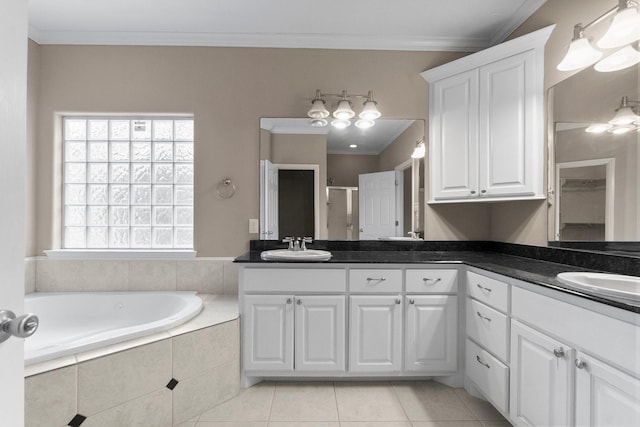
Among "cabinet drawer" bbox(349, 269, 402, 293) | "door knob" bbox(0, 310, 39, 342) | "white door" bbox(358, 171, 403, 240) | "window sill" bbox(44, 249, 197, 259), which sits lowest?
"cabinet drawer" bbox(349, 269, 402, 293)

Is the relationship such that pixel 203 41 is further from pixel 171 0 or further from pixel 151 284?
pixel 151 284

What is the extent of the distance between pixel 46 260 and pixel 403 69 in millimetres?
3226

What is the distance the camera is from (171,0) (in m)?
2.15

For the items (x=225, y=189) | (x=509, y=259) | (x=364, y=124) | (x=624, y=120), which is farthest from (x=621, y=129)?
(x=225, y=189)

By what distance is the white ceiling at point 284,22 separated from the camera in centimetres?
220

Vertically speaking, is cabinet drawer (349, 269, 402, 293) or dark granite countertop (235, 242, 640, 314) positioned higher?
dark granite countertop (235, 242, 640, 314)

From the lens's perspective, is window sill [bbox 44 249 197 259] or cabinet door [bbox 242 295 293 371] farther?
window sill [bbox 44 249 197 259]

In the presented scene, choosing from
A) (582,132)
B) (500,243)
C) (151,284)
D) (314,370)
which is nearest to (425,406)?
(314,370)

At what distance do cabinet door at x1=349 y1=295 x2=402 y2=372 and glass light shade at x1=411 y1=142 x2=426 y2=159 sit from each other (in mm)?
1163

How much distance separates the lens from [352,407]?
6.24 ft

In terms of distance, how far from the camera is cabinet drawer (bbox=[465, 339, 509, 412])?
1638 mm

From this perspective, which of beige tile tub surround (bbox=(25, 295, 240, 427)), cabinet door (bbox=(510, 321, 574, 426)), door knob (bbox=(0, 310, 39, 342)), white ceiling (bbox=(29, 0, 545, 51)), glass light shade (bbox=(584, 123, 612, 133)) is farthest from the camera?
white ceiling (bbox=(29, 0, 545, 51))

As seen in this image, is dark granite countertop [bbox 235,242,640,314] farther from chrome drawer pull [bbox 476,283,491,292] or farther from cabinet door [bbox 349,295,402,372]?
cabinet door [bbox 349,295,402,372]

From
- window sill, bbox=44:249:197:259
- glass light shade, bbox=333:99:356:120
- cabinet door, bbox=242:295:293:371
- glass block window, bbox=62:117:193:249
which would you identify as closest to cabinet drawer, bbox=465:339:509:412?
cabinet door, bbox=242:295:293:371
